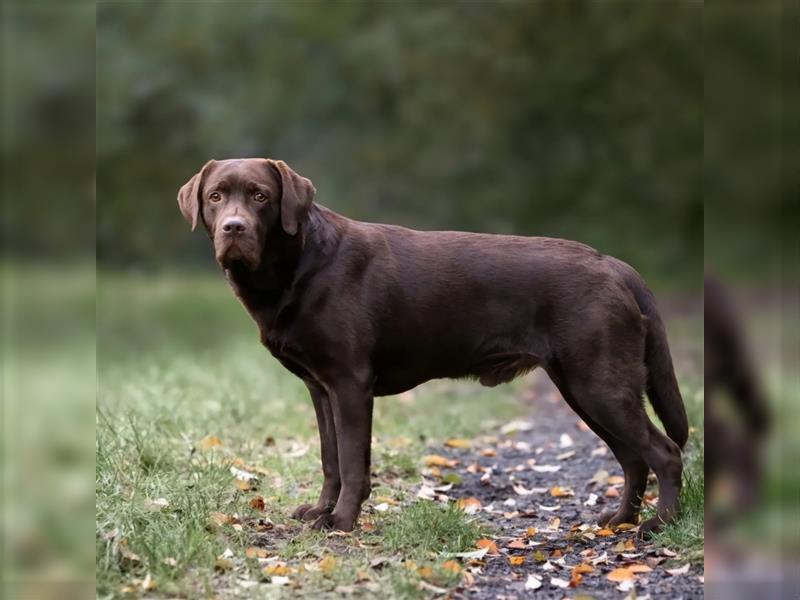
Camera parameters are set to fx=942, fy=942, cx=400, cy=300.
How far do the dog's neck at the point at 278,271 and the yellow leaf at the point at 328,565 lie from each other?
4.00 ft

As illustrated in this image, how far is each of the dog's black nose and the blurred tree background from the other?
971 centimetres

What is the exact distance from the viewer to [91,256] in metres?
2.11

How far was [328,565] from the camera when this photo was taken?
13.5ft

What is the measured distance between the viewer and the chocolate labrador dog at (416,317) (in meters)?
4.73

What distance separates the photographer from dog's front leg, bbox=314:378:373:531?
4.75 metres

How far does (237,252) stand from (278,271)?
31 centimetres

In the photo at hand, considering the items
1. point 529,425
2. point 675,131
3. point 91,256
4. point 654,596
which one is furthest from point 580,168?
point 91,256

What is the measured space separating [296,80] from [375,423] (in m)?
11.3

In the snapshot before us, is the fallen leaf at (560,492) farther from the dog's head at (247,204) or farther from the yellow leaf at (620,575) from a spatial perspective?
the dog's head at (247,204)

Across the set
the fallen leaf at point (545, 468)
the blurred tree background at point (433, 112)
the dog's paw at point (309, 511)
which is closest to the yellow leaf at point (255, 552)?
the dog's paw at point (309, 511)

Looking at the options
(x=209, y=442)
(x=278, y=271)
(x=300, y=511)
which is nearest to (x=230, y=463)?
(x=300, y=511)

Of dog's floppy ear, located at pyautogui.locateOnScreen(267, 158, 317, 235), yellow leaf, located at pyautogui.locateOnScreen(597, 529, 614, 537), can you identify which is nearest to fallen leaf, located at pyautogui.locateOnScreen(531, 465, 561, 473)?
yellow leaf, located at pyautogui.locateOnScreen(597, 529, 614, 537)

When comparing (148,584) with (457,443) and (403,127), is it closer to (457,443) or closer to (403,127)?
(457,443)

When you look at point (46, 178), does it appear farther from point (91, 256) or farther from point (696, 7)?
point (696, 7)
